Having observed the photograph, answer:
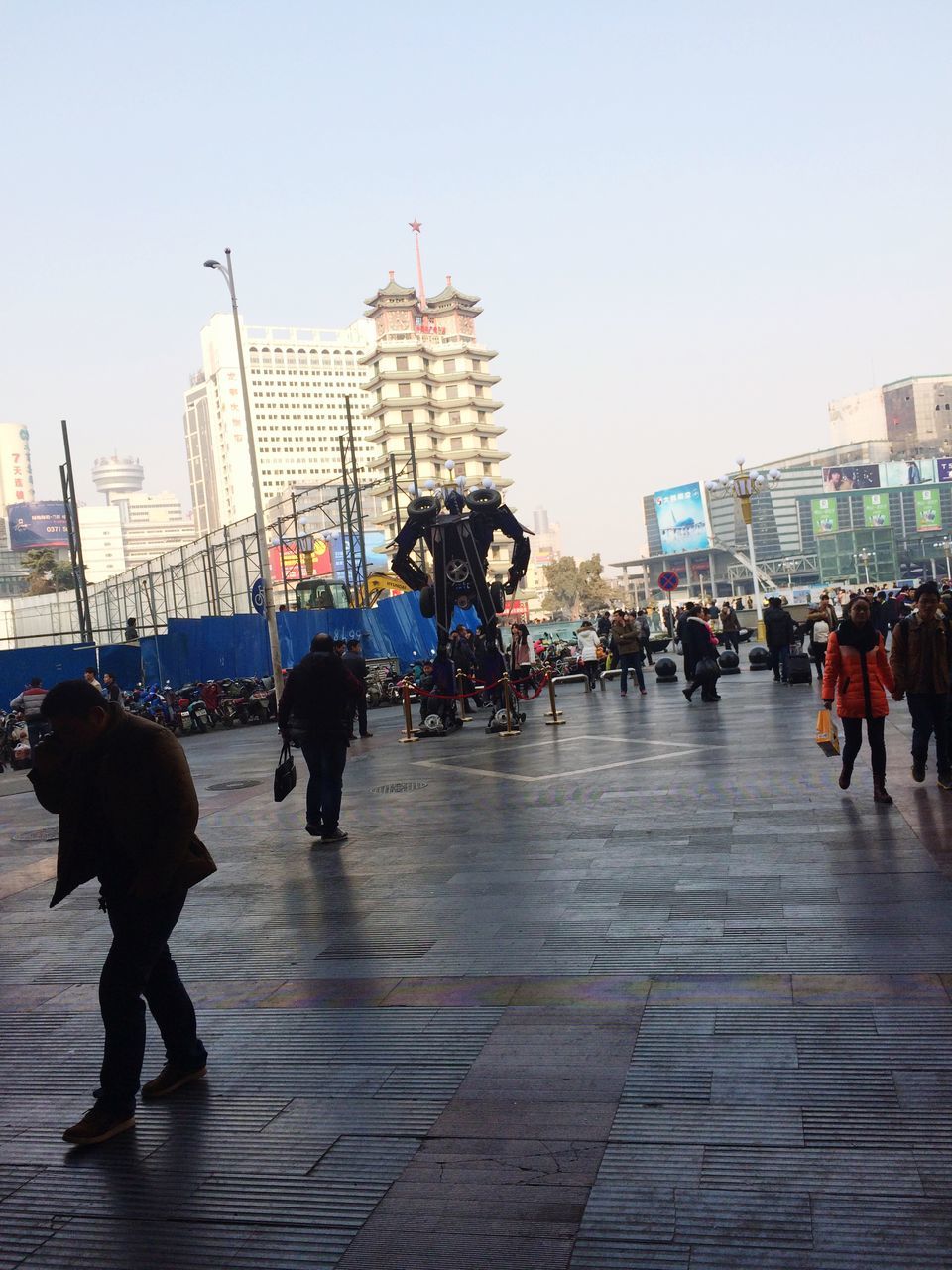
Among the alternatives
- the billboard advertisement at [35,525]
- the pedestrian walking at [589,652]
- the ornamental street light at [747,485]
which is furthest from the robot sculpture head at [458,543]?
the billboard advertisement at [35,525]

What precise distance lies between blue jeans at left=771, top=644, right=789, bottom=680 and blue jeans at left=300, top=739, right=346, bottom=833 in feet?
43.2

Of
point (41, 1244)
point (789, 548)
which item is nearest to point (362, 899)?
point (41, 1244)

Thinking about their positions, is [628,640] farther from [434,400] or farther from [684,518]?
[684,518]

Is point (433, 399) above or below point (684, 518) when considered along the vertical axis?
above

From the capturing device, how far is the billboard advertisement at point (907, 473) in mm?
153625

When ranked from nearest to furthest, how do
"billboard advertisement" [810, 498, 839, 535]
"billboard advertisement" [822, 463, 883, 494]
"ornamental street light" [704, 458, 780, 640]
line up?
"ornamental street light" [704, 458, 780, 640], "billboard advertisement" [810, 498, 839, 535], "billboard advertisement" [822, 463, 883, 494]

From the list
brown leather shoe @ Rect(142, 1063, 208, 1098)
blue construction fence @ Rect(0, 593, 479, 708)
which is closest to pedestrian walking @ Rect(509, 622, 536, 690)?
blue construction fence @ Rect(0, 593, 479, 708)

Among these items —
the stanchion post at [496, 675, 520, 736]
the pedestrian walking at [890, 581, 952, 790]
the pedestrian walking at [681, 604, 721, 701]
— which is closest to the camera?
the pedestrian walking at [890, 581, 952, 790]

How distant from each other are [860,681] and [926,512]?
149748mm

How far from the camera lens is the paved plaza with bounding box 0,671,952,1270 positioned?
10.6 ft

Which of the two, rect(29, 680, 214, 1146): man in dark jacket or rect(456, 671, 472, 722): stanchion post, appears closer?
rect(29, 680, 214, 1146): man in dark jacket

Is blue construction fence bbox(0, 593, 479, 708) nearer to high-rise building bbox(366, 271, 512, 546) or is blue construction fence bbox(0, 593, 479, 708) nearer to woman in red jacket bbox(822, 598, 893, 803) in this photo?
woman in red jacket bbox(822, 598, 893, 803)

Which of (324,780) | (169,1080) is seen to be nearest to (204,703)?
(324,780)

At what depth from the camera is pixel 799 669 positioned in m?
20.5
